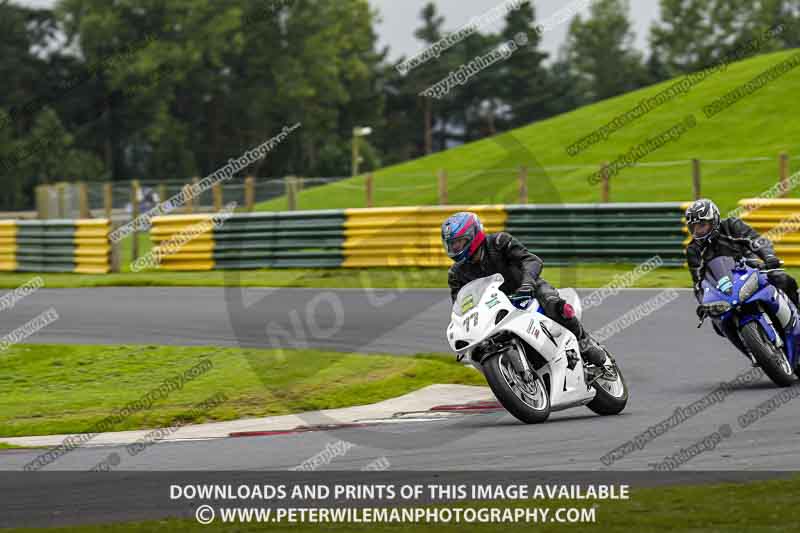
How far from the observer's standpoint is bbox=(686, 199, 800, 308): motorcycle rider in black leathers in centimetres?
1207

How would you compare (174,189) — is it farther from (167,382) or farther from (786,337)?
(786,337)

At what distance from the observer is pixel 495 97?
122 meters

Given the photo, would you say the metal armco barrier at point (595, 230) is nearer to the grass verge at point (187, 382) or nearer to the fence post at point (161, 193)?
the grass verge at point (187, 382)

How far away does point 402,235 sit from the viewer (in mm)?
25672

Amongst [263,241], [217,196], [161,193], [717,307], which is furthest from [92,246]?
Answer: [717,307]

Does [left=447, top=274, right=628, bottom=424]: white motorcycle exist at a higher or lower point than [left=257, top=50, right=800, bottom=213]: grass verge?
lower

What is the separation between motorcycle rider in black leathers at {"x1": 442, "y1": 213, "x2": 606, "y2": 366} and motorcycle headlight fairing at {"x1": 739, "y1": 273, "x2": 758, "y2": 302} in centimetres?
177

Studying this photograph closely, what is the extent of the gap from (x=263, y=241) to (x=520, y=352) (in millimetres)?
17604

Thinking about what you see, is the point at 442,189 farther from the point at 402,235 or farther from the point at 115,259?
the point at 115,259

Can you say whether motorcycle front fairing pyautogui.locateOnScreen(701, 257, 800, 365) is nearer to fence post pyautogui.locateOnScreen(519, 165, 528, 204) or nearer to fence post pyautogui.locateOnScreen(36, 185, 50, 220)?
fence post pyautogui.locateOnScreen(519, 165, 528, 204)

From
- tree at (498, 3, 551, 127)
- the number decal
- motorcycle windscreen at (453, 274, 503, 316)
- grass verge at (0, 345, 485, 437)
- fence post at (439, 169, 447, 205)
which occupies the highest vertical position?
tree at (498, 3, 551, 127)

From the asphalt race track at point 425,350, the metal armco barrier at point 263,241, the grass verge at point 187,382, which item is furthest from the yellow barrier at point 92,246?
the grass verge at point 187,382

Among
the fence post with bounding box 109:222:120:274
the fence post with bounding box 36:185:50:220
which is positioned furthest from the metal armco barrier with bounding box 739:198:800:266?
the fence post with bounding box 36:185:50:220

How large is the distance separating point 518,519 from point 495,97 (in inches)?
4595
